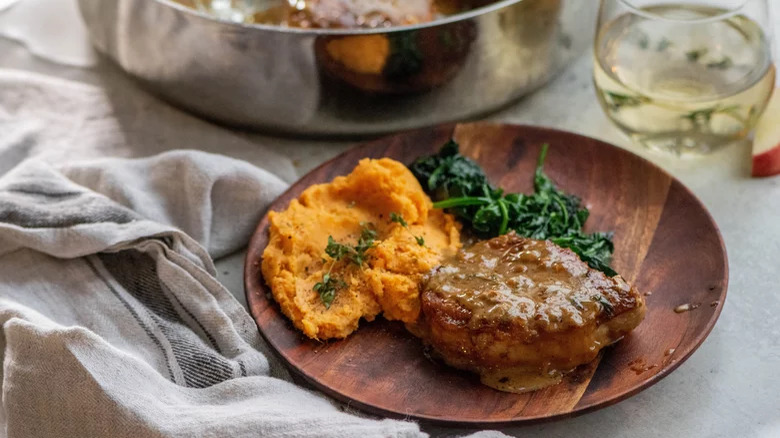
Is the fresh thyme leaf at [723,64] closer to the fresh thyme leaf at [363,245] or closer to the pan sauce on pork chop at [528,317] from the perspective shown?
the pan sauce on pork chop at [528,317]

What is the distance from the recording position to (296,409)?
3.02 metres

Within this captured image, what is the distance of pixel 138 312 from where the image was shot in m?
3.55

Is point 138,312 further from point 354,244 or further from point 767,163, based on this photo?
point 767,163

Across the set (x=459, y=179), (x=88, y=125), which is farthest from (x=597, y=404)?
(x=88, y=125)

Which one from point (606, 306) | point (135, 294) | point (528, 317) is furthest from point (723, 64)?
point (135, 294)

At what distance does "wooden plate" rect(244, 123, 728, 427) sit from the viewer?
3035mm

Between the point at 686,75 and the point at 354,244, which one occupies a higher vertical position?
the point at 686,75

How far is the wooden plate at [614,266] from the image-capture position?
3.04m

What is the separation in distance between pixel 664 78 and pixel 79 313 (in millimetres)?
2733

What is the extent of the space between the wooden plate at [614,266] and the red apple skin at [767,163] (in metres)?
0.63

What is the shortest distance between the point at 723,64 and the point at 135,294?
2.77m

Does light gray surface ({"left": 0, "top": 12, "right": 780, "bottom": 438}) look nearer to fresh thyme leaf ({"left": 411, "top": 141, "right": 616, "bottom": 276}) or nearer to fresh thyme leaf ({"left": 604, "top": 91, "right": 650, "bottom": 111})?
fresh thyme leaf ({"left": 604, "top": 91, "right": 650, "bottom": 111})

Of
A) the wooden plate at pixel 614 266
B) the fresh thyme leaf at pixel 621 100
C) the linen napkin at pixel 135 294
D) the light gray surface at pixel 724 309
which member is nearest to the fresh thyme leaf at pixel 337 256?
the wooden plate at pixel 614 266

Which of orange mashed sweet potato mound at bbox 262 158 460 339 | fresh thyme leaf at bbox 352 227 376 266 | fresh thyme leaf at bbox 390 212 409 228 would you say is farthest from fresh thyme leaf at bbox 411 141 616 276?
fresh thyme leaf at bbox 352 227 376 266
